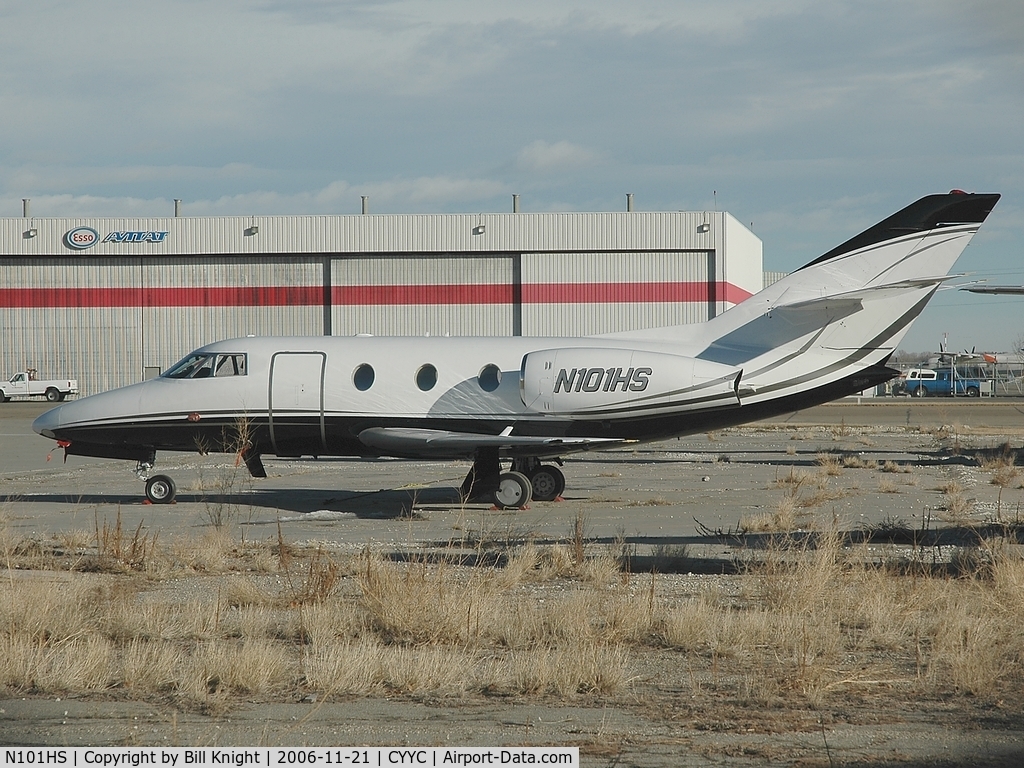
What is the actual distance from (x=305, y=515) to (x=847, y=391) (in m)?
8.70

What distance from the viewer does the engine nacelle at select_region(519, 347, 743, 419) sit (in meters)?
17.9

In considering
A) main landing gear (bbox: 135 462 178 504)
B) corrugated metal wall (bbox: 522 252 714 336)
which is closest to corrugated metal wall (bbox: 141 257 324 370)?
corrugated metal wall (bbox: 522 252 714 336)

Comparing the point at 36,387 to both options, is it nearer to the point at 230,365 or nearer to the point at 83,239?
the point at 83,239

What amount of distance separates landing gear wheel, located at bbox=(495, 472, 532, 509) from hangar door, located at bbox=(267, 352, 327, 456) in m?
3.02

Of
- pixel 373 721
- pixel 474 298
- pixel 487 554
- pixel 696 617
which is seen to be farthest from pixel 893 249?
pixel 474 298

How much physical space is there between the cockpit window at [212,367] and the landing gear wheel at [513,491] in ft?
15.2

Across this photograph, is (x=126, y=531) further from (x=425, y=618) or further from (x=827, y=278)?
(x=827, y=278)

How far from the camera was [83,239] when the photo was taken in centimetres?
5803

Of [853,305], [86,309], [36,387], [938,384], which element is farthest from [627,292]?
[853,305]

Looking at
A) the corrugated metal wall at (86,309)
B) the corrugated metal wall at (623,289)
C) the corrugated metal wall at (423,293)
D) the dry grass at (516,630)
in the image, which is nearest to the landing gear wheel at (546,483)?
the dry grass at (516,630)

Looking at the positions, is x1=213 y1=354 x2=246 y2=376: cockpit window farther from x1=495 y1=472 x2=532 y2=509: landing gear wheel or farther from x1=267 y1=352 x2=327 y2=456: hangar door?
x1=495 y1=472 x2=532 y2=509: landing gear wheel

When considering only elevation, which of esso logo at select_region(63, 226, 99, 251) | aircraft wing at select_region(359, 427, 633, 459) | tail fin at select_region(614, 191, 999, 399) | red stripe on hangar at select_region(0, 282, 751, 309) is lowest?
aircraft wing at select_region(359, 427, 633, 459)

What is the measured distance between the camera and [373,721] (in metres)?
6.29
